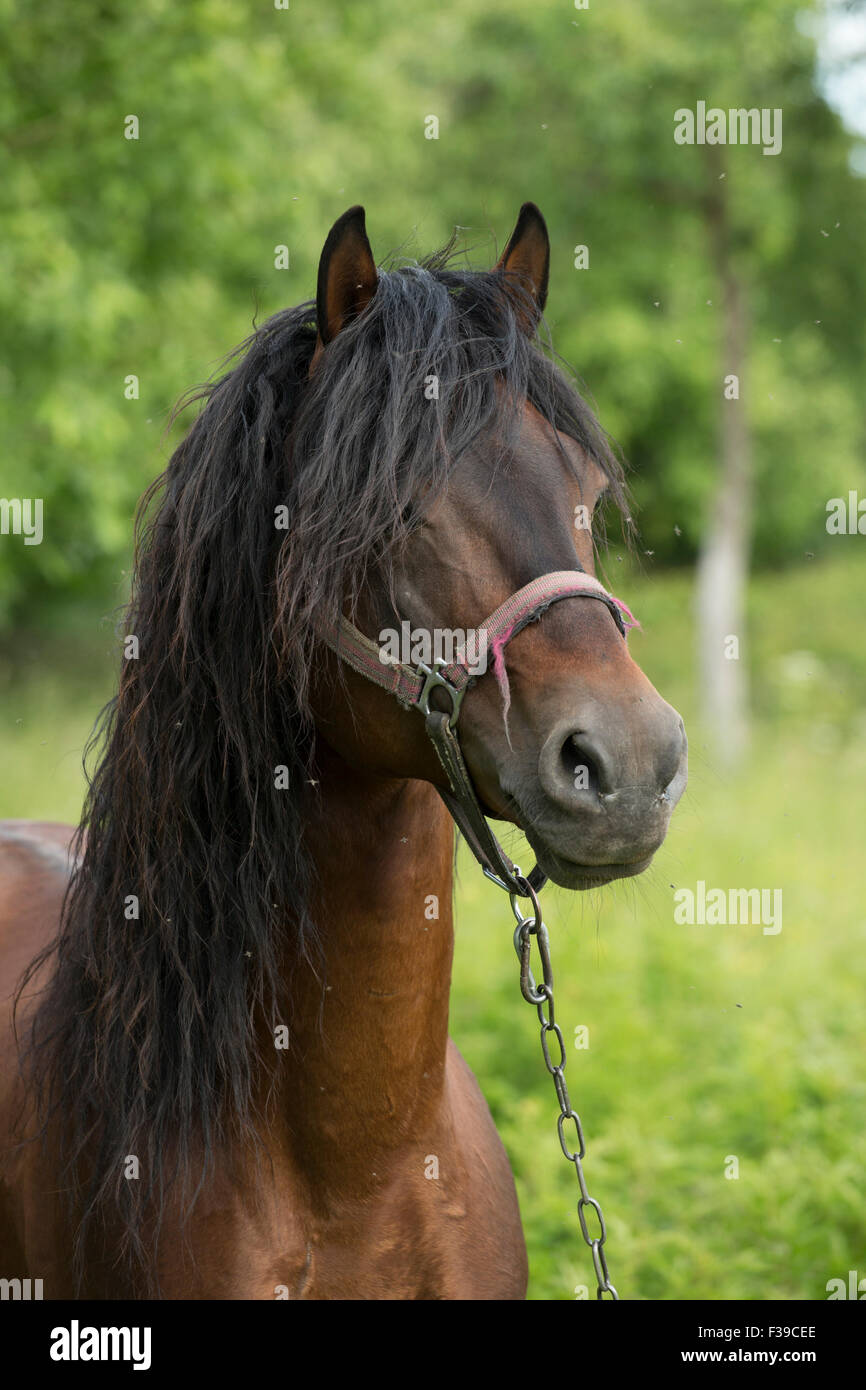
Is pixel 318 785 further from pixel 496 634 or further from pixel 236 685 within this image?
pixel 496 634

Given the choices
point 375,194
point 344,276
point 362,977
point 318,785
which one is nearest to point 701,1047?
point 362,977

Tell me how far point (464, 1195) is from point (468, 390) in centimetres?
149

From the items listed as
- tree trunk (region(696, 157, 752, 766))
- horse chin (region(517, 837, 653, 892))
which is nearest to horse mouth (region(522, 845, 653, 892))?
→ horse chin (region(517, 837, 653, 892))

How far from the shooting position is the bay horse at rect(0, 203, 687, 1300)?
1.89 m

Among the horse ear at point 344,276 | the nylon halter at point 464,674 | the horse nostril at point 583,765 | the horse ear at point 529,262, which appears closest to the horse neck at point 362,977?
the nylon halter at point 464,674

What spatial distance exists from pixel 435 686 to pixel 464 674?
0.06 metres

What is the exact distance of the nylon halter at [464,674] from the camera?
1.81 metres

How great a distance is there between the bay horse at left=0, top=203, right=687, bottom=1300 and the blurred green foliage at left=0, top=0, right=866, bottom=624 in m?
4.23

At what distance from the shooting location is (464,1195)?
2328 mm

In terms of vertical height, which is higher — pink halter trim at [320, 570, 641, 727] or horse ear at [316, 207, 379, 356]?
horse ear at [316, 207, 379, 356]

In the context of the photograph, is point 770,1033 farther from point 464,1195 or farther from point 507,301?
point 507,301

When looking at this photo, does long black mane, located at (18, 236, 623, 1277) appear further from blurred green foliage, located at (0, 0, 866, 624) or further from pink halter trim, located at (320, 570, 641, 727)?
blurred green foliage, located at (0, 0, 866, 624)

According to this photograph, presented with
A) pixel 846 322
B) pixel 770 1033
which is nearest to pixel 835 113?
pixel 846 322

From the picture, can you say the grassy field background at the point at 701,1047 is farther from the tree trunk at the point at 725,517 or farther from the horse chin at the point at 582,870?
the tree trunk at the point at 725,517
